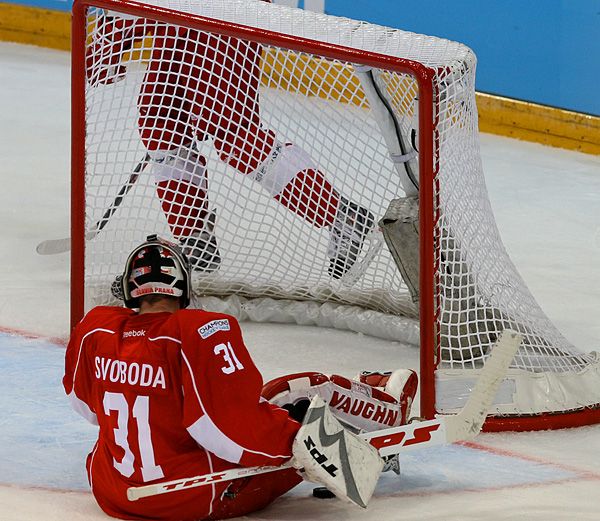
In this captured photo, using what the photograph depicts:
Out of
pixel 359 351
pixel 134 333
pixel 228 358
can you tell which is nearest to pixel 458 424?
pixel 228 358

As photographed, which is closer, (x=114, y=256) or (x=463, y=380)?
(x=463, y=380)

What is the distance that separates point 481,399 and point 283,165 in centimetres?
135

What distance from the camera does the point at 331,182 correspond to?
151 inches

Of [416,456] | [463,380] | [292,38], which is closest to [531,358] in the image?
[463,380]

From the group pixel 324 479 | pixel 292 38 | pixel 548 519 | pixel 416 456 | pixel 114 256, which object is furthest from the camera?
pixel 114 256

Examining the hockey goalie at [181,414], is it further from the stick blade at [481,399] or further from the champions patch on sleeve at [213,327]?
the stick blade at [481,399]

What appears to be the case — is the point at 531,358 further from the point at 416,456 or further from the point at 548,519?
the point at 548,519

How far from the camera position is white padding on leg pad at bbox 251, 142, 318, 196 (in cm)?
383

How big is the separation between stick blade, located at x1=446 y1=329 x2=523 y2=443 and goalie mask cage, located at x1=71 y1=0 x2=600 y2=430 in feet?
1.24

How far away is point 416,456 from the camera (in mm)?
2912

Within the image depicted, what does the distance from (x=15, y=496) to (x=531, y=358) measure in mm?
1237

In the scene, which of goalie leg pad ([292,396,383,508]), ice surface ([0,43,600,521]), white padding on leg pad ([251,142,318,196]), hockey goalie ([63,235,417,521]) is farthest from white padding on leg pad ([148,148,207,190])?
goalie leg pad ([292,396,383,508])

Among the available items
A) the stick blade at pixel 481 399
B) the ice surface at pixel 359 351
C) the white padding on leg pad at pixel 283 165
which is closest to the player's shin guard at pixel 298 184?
the white padding on leg pad at pixel 283 165

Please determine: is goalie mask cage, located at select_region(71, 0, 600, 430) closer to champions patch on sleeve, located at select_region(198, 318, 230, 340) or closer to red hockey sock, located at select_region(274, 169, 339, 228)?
red hockey sock, located at select_region(274, 169, 339, 228)
